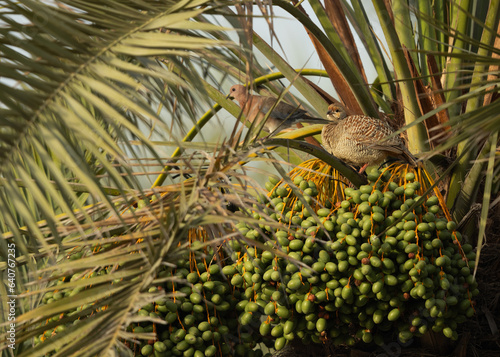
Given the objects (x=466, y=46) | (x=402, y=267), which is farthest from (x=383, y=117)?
(x=402, y=267)

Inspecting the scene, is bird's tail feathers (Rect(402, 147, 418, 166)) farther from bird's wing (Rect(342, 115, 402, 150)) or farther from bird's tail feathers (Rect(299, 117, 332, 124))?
bird's tail feathers (Rect(299, 117, 332, 124))

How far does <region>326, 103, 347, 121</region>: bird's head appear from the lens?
6.68 feet

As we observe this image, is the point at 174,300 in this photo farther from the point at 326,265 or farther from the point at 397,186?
the point at 397,186

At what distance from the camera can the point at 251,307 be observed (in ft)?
4.74

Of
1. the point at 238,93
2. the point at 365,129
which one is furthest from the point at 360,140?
the point at 238,93

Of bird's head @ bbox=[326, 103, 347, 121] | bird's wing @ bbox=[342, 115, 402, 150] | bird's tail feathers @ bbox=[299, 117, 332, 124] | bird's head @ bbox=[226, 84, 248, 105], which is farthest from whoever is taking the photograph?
bird's head @ bbox=[226, 84, 248, 105]

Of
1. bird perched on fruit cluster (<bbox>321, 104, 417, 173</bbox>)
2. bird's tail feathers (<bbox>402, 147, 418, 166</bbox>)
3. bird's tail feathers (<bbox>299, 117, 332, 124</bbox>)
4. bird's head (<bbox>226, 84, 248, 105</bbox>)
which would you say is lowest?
bird's tail feathers (<bbox>402, 147, 418, 166</bbox>)

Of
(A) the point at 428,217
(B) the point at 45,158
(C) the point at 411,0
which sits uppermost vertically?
(C) the point at 411,0

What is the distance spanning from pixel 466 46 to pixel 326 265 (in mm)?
936

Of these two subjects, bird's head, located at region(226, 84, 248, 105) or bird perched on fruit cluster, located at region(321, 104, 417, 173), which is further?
bird's head, located at region(226, 84, 248, 105)

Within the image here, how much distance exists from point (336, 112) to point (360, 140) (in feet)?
0.74

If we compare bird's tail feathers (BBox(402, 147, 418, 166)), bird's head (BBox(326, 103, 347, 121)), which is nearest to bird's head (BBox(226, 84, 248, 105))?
bird's head (BBox(326, 103, 347, 121))

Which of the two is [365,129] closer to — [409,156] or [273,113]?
[409,156]

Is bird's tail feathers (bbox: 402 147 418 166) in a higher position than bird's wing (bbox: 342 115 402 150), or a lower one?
lower
